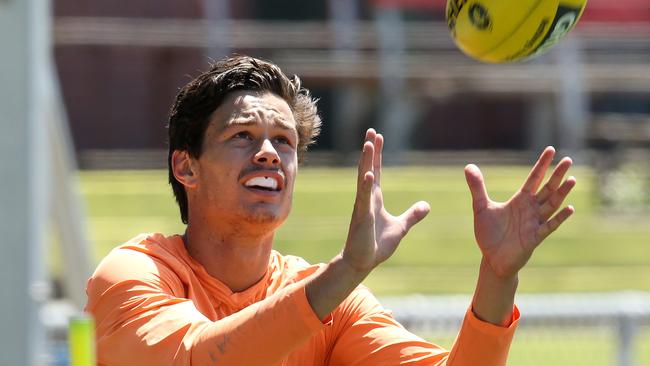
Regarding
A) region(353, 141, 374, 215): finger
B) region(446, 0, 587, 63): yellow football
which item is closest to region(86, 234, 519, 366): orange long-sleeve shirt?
region(353, 141, 374, 215): finger

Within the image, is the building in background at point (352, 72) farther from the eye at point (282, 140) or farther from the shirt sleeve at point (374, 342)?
the eye at point (282, 140)

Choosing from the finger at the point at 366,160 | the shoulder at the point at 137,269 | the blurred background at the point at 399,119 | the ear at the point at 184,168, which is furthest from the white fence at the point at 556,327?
the finger at the point at 366,160

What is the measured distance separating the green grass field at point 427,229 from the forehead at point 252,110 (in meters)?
8.01

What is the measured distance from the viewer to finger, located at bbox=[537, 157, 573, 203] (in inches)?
142

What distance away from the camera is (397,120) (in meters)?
17.8

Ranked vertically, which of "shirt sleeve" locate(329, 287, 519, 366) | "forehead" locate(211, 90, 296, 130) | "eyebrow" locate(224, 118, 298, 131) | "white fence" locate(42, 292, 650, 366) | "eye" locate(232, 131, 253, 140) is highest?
"forehead" locate(211, 90, 296, 130)

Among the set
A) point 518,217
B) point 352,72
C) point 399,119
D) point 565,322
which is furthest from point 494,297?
point 399,119

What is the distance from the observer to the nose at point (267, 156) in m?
3.65

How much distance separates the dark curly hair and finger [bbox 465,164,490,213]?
60 centimetres

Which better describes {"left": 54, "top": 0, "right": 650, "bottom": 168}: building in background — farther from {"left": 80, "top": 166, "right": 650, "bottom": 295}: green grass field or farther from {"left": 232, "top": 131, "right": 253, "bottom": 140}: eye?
{"left": 232, "top": 131, "right": 253, "bottom": 140}: eye

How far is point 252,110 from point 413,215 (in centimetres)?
62

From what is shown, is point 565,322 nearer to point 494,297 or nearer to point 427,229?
point 494,297

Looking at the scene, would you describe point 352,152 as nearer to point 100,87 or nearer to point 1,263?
point 100,87

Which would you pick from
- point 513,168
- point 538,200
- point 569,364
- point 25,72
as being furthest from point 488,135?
point 538,200
